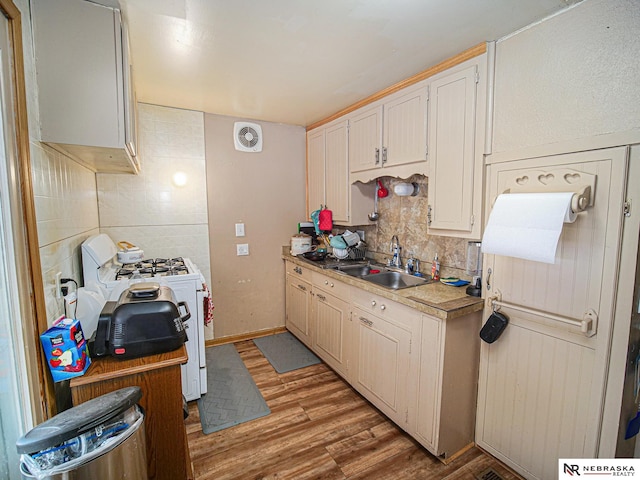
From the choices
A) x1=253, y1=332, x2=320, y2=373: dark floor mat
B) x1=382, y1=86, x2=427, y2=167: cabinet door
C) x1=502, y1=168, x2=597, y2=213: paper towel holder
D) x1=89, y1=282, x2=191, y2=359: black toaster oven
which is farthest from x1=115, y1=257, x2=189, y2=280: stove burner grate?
x1=502, y1=168, x2=597, y2=213: paper towel holder

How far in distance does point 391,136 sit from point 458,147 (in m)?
0.60

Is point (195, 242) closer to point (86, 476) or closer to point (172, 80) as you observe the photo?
point (172, 80)

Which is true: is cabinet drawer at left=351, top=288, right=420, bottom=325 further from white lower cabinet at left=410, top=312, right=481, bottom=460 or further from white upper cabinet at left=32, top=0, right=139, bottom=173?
white upper cabinet at left=32, top=0, right=139, bottom=173

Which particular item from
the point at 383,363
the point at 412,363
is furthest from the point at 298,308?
the point at 412,363

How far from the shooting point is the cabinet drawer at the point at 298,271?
3.02 m

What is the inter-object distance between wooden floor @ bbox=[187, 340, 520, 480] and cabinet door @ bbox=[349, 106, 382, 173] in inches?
74.5

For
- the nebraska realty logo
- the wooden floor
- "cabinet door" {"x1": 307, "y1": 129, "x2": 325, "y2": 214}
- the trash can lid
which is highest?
"cabinet door" {"x1": 307, "y1": 129, "x2": 325, "y2": 214}

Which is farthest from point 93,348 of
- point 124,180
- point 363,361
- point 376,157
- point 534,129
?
point 534,129

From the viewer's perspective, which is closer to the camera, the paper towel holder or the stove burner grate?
the paper towel holder

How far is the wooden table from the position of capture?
4.16 ft

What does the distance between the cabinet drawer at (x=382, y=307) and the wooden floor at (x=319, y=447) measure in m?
0.75

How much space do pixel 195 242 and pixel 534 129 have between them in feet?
9.43

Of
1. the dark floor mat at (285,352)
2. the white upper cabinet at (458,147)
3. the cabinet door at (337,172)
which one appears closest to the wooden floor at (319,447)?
the dark floor mat at (285,352)

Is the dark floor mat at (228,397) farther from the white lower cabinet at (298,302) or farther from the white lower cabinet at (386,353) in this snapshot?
the white lower cabinet at (386,353)
